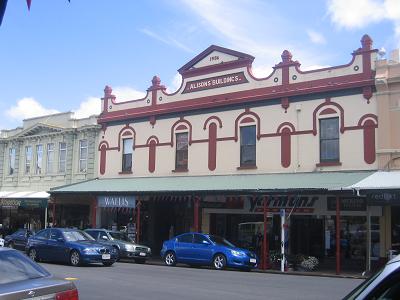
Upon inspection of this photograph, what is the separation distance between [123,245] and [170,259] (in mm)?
2171

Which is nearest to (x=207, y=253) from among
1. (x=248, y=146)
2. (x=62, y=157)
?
(x=248, y=146)

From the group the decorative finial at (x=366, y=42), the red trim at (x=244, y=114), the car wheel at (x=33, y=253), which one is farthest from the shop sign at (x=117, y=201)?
the decorative finial at (x=366, y=42)

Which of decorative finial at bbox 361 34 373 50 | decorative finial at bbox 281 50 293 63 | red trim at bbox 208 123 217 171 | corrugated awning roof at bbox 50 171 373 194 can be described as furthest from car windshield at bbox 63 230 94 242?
decorative finial at bbox 361 34 373 50

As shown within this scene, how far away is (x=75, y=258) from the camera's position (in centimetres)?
1994

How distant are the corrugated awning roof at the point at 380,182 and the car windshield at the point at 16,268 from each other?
46.1 ft

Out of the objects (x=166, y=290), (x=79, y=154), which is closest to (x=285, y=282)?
(x=166, y=290)

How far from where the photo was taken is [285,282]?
16266 millimetres

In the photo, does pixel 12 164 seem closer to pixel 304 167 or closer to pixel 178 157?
pixel 178 157

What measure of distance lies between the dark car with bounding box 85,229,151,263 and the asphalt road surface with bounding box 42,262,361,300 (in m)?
5.02

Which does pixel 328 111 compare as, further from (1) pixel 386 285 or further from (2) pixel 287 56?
(1) pixel 386 285

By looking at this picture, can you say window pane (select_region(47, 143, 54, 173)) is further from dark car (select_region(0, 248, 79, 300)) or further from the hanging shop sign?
dark car (select_region(0, 248, 79, 300))

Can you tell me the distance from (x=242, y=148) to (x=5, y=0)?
23.1 metres

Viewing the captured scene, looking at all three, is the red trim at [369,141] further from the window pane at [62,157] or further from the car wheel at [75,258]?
the window pane at [62,157]

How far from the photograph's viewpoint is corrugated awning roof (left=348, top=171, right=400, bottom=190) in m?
18.6
